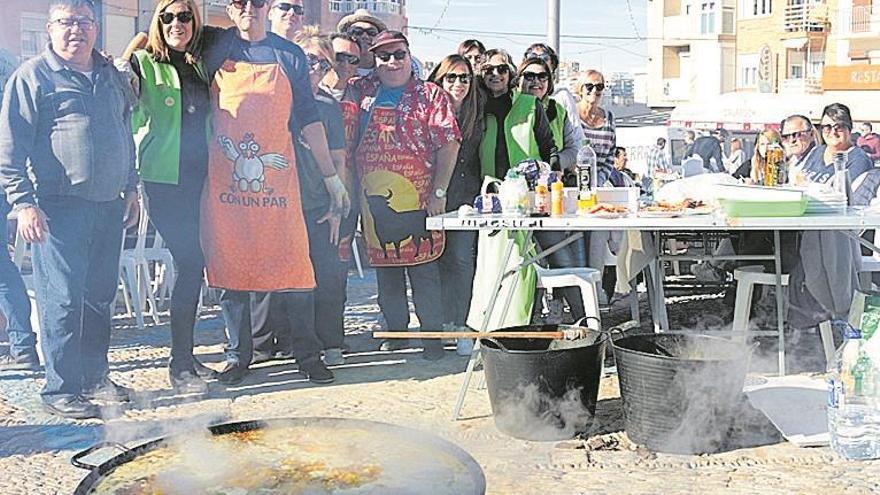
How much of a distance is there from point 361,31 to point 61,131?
2.02m

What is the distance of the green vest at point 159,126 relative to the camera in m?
4.39

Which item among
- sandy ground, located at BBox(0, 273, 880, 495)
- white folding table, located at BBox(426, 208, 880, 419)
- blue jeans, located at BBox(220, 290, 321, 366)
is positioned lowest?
sandy ground, located at BBox(0, 273, 880, 495)

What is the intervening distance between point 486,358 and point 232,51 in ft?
6.12

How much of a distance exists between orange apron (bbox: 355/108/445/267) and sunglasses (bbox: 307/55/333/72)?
0.35 meters

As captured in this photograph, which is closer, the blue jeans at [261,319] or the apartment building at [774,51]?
the blue jeans at [261,319]

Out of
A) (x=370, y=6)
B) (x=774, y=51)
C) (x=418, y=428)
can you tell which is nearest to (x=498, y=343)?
(x=418, y=428)

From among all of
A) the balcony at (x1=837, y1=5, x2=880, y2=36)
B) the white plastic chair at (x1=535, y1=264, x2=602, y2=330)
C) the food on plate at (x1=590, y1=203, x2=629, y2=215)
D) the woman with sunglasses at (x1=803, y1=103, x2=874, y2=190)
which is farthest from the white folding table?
the balcony at (x1=837, y1=5, x2=880, y2=36)

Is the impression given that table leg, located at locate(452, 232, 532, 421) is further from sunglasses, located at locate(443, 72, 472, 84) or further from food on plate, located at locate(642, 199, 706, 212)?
sunglasses, located at locate(443, 72, 472, 84)

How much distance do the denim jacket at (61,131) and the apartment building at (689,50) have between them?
1486 inches

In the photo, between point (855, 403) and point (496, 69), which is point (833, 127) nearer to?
point (496, 69)

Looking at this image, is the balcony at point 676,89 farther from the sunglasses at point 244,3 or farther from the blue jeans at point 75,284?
the blue jeans at point 75,284

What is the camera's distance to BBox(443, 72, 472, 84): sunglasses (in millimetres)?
5348

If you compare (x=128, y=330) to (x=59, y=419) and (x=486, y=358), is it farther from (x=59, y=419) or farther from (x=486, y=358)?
(x=486, y=358)

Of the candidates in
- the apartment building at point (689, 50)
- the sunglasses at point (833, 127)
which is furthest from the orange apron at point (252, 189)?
the apartment building at point (689, 50)
